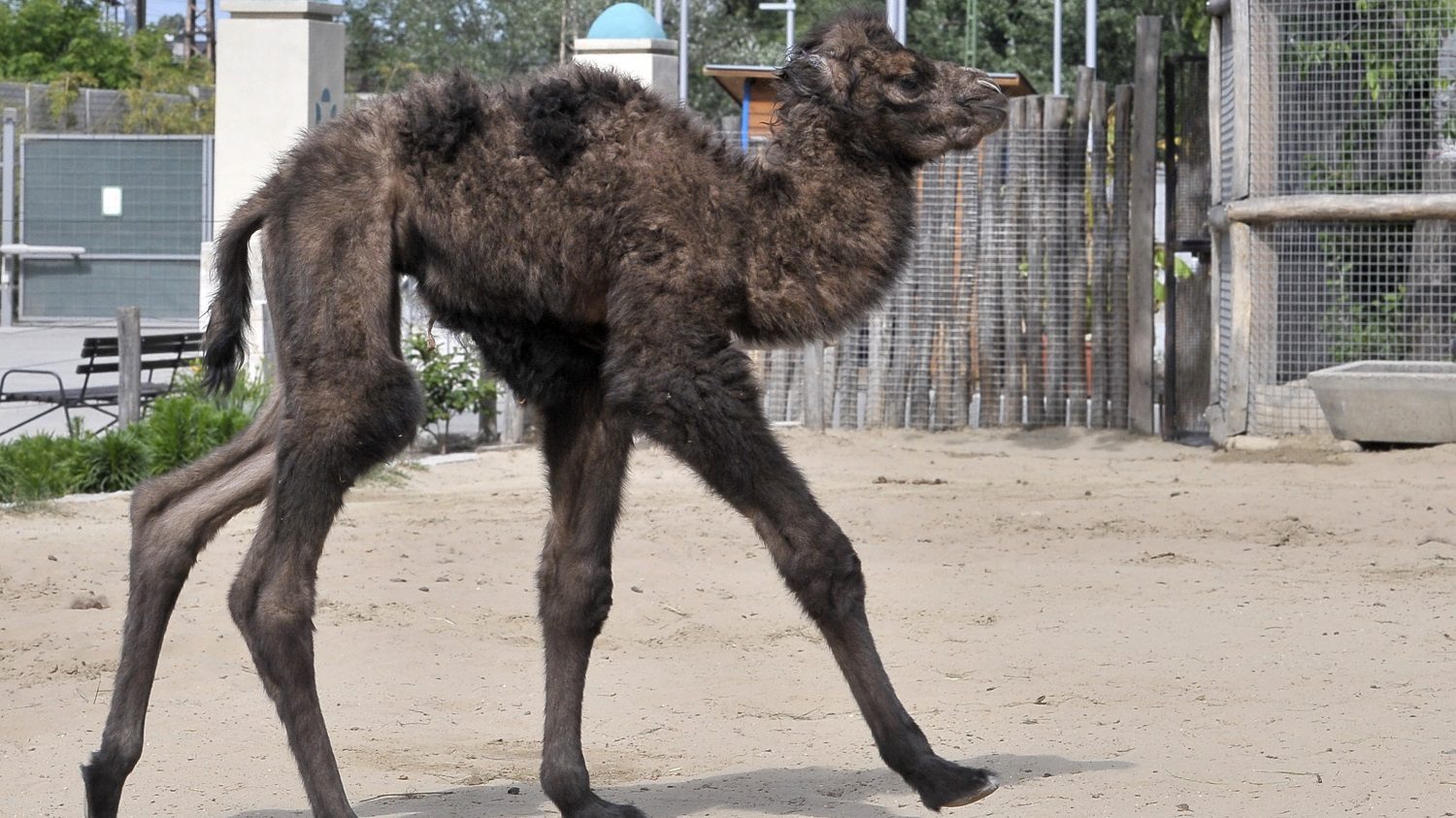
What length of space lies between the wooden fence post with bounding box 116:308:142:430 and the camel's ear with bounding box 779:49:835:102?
7784 millimetres

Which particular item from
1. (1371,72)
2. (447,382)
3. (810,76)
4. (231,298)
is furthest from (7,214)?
(810,76)

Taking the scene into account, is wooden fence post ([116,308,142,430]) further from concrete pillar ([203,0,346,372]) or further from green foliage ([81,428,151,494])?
concrete pillar ([203,0,346,372])

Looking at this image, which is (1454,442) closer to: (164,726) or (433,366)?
(433,366)

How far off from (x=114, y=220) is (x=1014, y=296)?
621 inches

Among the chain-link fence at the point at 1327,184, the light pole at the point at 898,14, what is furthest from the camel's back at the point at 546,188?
the light pole at the point at 898,14

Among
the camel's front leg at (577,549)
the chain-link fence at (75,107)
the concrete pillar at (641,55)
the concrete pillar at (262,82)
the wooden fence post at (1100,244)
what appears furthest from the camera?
the chain-link fence at (75,107)

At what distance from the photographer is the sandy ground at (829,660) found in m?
4.57

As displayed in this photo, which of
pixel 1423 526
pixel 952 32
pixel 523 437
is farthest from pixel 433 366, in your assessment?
pixel 952 32

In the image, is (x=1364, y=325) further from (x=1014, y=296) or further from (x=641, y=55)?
(x=641, y=55)

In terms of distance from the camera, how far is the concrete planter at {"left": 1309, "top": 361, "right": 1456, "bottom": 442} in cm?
1073

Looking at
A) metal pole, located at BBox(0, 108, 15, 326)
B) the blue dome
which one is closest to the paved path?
metal pole, located at BBox(0, 108, 15, 326)

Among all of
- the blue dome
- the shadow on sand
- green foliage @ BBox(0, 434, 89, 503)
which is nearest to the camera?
the shadow on sand

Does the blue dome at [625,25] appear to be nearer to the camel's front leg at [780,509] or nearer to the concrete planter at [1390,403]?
the concrete planter at [1390,403]

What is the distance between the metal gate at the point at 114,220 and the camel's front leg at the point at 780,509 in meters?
20.9
